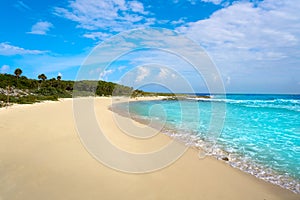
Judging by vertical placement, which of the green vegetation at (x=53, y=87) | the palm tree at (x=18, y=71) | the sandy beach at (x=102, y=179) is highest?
the palm tree at (x=18, y=71)

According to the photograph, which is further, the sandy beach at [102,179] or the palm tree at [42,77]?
the palm tree at [42,77]

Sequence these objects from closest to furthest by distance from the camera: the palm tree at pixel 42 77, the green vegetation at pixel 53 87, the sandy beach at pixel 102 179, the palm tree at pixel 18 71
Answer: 1. the sandy beach at pixel 102 179
2. the green vegetation at pixel 53 87
3. the palm tree at pixel 18 71
4. the palm tree at pixel 42 77

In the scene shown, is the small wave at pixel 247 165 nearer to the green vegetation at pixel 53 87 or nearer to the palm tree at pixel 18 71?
the green vegetation at pixel 53 87

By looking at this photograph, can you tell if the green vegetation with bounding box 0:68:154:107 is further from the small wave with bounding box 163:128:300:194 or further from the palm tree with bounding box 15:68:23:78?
the small wave with bounding box 163:128:300:194

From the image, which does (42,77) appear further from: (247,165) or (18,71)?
(247,165)

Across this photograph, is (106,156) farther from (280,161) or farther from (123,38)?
(280,161)

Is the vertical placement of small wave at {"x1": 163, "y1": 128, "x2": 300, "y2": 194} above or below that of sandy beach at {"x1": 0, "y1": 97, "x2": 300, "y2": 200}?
below

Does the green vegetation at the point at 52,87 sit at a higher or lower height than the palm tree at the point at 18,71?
lower

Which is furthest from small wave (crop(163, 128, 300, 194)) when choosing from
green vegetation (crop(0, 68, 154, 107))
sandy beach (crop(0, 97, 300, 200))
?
green vegetation (crop(0, 68, 154, 107))

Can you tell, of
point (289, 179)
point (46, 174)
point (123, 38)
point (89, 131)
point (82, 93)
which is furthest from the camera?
point (82, 93)

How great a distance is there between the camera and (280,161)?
7.64 meters

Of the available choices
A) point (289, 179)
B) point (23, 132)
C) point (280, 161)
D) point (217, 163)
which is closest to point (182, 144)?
point (217, 163)

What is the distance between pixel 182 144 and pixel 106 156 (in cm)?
395

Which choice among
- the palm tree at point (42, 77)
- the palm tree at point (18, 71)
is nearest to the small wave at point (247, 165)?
the palm tree at point (18, 71)
